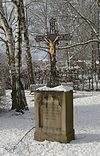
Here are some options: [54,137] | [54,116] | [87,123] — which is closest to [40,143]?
[54,137]

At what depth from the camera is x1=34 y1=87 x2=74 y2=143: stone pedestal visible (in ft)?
29.7

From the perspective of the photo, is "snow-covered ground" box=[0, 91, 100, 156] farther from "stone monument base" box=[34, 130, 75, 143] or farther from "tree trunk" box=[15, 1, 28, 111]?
"tree trunk" box=[15, 1, 28, 111]

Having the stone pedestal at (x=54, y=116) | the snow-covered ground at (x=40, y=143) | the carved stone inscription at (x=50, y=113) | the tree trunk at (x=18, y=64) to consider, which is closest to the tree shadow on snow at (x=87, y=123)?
the snow-covered ground at (x=40, y=143)

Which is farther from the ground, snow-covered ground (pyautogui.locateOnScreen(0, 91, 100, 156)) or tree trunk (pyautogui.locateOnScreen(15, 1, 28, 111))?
tree trunk (pyautogui.locateOnScreen(15, 1, 28, 111))

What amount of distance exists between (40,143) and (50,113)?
0.73m

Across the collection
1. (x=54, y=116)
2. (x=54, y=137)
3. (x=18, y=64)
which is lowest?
(x=54, y=137)

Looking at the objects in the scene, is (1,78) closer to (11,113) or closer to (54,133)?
(11,113)

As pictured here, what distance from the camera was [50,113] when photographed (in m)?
9.23

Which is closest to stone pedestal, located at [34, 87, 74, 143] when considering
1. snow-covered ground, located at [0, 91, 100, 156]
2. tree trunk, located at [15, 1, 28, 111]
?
snow-covered ground, located at [0, 91, 100, 156]

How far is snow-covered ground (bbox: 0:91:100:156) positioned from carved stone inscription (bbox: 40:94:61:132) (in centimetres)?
41

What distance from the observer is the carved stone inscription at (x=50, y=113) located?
360 inches

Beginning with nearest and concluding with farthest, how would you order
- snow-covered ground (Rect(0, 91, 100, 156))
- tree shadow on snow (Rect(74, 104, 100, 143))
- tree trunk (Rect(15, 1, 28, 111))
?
snow-covered ground (Rect(0, 91, 100, 156))
tree shadow on snow (Rect(74, 104, 100, 143))
tree trunk (Rect(15, 1, 28, 111))

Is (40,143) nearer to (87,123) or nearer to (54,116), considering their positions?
(54,116)

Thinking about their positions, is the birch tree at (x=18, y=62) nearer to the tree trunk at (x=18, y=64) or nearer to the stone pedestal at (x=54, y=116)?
the tree trunk at (x=18, y=64)
